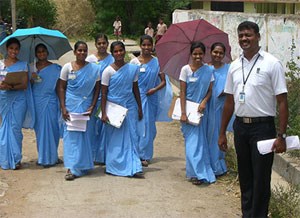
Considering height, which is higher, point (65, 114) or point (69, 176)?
point (65, 114)

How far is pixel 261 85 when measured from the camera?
4617mm

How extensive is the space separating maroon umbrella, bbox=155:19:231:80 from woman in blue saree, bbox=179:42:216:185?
0.45 m

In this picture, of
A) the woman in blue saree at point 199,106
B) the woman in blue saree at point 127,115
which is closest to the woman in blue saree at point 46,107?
the woman in blue saree at point 127,115

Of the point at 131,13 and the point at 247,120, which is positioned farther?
the point at 131,13

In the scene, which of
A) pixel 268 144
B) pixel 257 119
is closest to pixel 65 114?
pixel 257 119

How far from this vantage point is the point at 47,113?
7398 mm

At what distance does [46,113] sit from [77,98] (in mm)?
782

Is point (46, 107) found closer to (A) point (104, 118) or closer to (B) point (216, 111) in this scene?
(A) point (104, 118)

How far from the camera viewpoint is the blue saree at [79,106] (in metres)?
6.78

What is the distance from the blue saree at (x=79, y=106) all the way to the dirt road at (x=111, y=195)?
0.68 ft

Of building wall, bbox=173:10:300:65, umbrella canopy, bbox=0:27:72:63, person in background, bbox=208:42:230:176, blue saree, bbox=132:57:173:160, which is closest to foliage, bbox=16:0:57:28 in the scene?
building wall, bbox=173:10:300:65

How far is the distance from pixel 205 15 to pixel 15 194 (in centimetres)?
1117

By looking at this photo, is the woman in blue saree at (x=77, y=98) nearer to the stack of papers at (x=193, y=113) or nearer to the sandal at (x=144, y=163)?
the sandal at (x=144, y=163)

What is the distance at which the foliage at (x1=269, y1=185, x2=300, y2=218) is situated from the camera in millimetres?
5096
